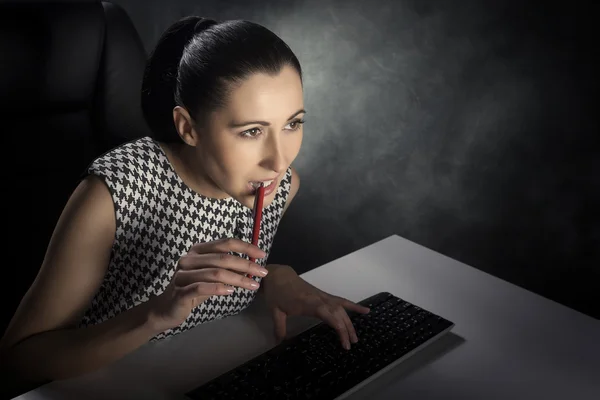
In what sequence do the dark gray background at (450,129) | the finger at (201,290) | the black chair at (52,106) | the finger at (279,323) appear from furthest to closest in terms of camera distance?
the dark gray background at (450,129) → the black chair at (52,106) → the finger at (279,323) → the finger at (201,290)

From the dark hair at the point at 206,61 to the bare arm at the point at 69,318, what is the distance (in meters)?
0.19

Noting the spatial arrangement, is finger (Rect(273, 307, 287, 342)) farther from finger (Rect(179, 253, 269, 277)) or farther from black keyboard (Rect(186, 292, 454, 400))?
finger (Rect(179, 253, 269, 277))

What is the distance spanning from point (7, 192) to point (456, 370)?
2.70 feet

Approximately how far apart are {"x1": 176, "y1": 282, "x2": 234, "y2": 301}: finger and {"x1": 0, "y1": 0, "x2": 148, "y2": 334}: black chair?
0.50 m

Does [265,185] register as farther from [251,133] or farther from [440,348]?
[440,348]

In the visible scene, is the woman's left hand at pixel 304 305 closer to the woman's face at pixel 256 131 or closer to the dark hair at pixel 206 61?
the woman's face at pixel 256 131

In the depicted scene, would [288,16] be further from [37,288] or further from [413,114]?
[37,288]

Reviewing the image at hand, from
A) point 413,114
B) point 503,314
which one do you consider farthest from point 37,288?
point 413,114

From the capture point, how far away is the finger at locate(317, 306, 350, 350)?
3.32ft

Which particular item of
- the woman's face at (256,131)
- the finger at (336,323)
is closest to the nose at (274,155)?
the woman's face at (256,131)

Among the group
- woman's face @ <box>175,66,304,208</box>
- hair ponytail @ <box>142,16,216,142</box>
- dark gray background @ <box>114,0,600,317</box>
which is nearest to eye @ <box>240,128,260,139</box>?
woman's face @ <box>175,66,304,208</box>

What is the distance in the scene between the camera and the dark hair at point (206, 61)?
951 millimetres

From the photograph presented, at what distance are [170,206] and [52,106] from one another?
311mm

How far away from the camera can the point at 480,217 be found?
1.48m
